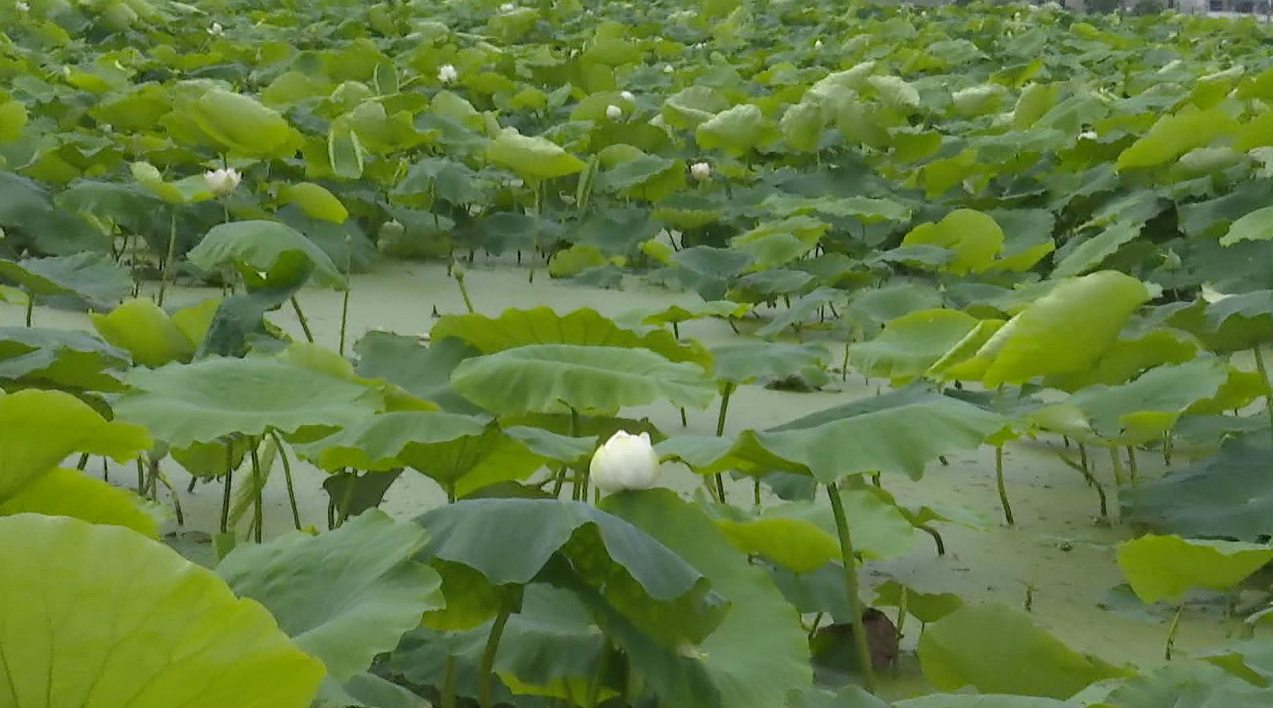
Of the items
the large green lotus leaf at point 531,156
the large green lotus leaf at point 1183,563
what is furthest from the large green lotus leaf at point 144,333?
the large green lotus leaf at point 531,156

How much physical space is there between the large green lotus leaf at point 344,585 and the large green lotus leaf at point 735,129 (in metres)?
Answer: 2.44

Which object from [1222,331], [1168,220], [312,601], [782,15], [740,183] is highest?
[312,601]

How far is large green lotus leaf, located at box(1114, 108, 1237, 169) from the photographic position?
227 cm

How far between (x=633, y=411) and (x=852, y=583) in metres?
0.99

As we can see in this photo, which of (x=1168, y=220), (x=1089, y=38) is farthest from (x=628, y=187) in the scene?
(x=1089, y=38)

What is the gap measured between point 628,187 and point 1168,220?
1.00 m

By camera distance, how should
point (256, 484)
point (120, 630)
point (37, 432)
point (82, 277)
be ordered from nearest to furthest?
point (120, 630)
point (37, 432)
point (256, 484)
point (82, 277)

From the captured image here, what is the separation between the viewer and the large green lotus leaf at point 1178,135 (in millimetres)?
2270

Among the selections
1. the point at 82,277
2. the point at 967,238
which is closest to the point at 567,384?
the point at 82,277

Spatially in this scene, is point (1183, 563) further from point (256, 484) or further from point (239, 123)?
point (239, 123)

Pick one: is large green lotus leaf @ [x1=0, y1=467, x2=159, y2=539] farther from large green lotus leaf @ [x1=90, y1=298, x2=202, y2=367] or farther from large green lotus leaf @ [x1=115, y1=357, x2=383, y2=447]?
large green lotus leaf @ [x1=90, y1=298, x2=202, y2=367]

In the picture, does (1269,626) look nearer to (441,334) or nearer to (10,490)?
(441,334)

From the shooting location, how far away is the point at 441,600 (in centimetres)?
73

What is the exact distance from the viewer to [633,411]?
1.97 metres
